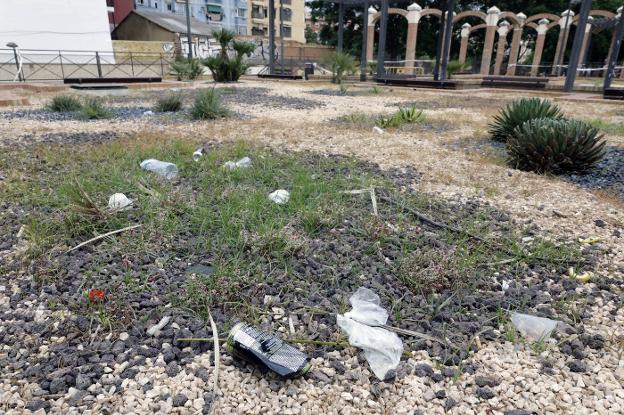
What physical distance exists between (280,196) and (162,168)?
1.46 meters

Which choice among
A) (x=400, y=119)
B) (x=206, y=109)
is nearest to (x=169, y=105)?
(x=206, y=109)

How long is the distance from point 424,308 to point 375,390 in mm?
636

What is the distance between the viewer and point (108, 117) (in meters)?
7.68

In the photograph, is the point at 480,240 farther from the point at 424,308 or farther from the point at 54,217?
the point at 54,217

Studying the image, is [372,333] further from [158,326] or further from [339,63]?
[339,63]

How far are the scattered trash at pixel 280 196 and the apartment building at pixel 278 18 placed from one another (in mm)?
59157

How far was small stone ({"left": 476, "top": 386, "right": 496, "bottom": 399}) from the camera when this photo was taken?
165 centimetres

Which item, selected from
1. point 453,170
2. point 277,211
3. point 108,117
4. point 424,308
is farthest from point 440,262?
point 108,117

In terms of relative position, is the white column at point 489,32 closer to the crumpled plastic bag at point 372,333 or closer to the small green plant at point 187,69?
the small green plant at point 187,69

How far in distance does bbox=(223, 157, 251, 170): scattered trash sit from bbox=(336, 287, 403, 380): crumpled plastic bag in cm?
238

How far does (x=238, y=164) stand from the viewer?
168 inches

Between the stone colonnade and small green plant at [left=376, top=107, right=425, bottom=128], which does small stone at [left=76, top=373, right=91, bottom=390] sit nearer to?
small green plant at [left=376, top=107, right=425, bottom=128]

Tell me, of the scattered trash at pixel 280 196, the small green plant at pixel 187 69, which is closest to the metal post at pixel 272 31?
the small green plant at pixel 187 69

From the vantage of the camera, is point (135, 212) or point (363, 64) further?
point (363, 64)
